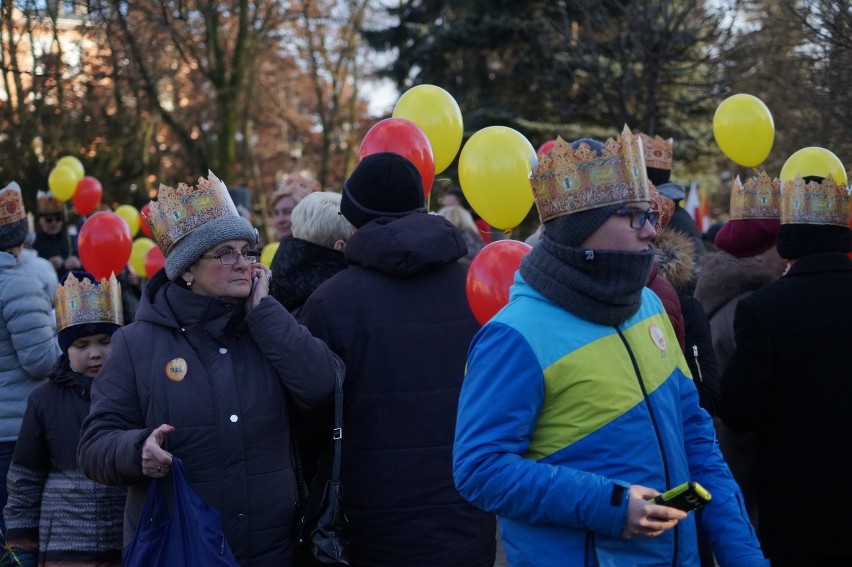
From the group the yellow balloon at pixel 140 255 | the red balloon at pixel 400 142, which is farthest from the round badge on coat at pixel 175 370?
the yellow balloon at pixel 140 255

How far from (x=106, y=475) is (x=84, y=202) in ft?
33.5

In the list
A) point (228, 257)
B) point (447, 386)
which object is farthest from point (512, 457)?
point (228, 257)

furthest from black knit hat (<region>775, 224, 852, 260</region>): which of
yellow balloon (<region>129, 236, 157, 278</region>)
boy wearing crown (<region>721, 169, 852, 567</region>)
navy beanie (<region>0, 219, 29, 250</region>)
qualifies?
yellow balloon (<region>129, 236, 157, 278</region>)

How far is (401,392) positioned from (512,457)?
3.52 ft

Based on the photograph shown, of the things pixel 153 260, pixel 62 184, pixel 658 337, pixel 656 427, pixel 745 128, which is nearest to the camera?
pixel 656 427

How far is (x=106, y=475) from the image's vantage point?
10.4ft

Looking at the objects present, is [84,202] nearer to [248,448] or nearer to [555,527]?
[248,448]

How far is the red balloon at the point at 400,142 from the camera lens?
4.57m

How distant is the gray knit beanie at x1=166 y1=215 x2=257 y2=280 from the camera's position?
3.41m

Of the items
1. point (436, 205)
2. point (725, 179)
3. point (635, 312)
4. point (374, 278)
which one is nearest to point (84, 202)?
point (436, 205)

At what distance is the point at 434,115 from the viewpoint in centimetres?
554

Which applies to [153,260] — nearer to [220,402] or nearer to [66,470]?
[66,470]

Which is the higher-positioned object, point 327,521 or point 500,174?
point 500,174

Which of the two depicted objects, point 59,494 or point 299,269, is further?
point 299,269
